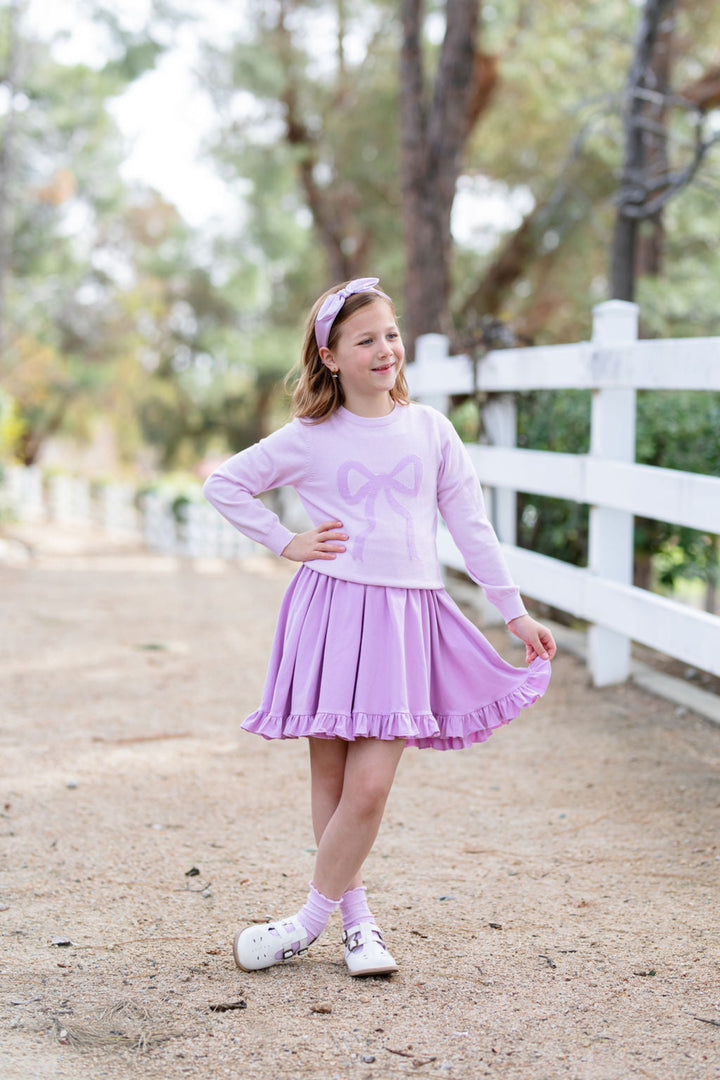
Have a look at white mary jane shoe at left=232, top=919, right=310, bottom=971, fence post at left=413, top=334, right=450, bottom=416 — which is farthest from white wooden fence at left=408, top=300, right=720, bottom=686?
white mary jane shoe at left=232, top=919, right=310, bottom=971

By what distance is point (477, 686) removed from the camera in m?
2.61

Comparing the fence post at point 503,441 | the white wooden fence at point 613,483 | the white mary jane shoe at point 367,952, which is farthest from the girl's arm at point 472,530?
the fence post at point 503,441

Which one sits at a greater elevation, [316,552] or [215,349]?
[215,349]

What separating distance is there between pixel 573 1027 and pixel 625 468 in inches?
104

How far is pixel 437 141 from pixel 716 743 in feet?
21.8

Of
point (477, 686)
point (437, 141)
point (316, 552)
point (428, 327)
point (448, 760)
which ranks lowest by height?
point (448, 760)

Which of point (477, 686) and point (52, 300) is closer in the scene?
point (477, 686)

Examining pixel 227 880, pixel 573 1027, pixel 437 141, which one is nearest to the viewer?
pixel 573 1027

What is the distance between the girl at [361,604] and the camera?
2506mm

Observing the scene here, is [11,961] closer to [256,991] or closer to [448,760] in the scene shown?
[256,991]

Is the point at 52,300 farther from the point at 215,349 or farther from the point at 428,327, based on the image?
the point at 428,327

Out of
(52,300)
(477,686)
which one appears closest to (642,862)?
(477,686)

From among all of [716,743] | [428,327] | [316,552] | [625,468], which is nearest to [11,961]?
[316,552]

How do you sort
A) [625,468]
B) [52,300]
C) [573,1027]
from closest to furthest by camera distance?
[573,1027] → [625,468] → [52,300]
